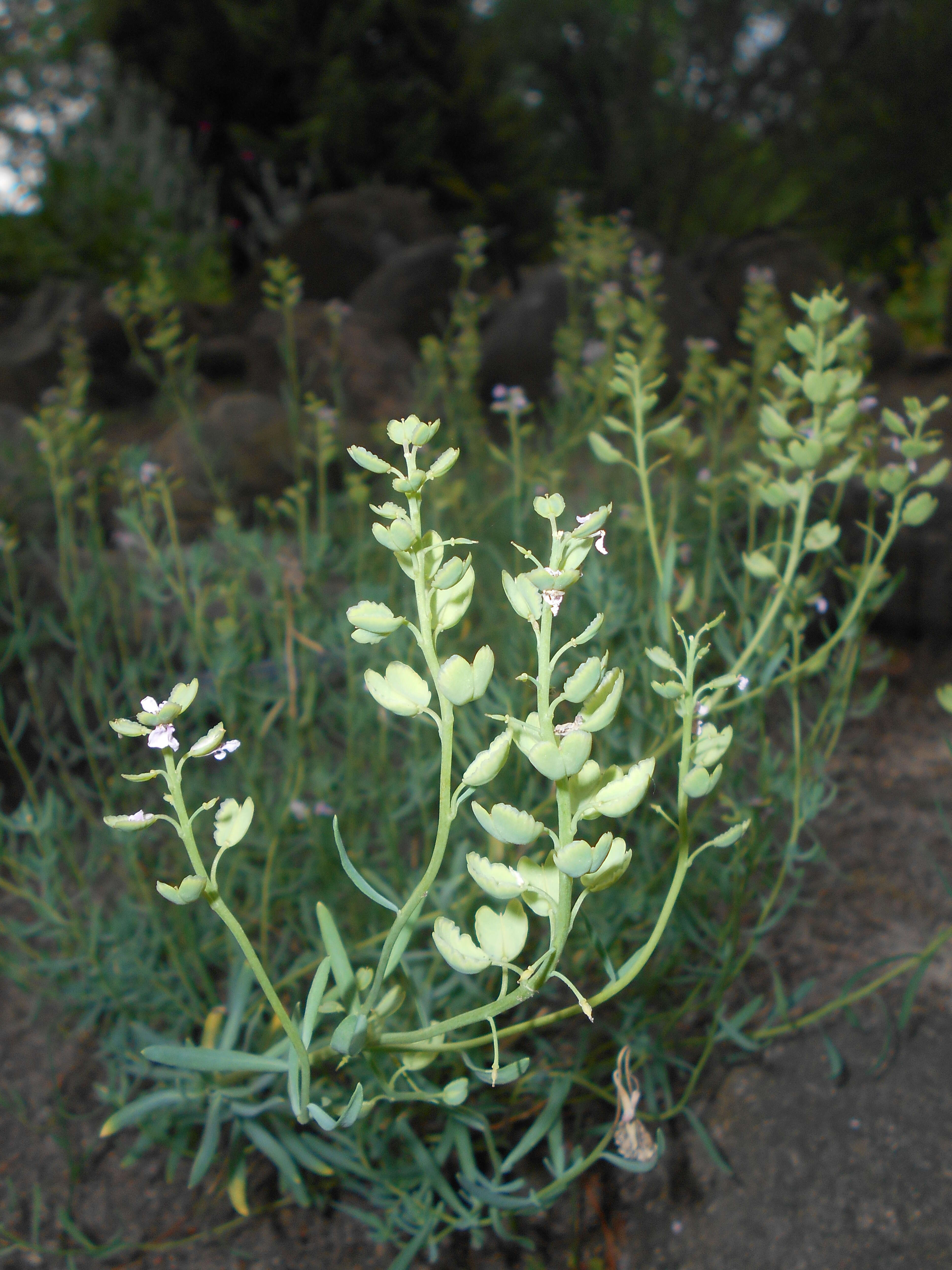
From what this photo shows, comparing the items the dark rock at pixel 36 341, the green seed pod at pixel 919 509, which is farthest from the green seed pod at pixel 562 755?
the dark rock at pixel 36 341

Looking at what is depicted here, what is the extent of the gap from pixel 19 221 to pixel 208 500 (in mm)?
4564

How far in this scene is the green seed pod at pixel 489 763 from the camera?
60 centimetres

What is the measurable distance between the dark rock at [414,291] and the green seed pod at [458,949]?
14.8ft

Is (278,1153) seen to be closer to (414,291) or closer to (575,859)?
(575,859)

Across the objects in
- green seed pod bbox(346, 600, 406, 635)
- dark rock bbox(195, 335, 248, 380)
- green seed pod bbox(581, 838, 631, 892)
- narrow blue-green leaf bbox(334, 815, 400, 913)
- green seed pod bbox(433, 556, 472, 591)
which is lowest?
dark rock bbox(195, 335, 248, 380)

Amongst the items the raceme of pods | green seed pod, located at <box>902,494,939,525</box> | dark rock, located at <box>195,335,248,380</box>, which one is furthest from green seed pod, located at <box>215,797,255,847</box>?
dark rock, located at <box>195,335,248,380</box>

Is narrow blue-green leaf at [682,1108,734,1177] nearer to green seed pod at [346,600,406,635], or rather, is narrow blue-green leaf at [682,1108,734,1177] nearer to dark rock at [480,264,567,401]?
green seed pod at [346,600,406,635]

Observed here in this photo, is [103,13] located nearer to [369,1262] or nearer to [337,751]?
[337,751]

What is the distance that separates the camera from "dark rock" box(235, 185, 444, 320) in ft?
18.2

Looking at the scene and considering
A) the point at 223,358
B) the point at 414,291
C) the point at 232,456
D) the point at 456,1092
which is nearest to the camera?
the point at 456,1092

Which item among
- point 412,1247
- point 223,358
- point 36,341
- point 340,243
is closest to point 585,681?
point 412,1247

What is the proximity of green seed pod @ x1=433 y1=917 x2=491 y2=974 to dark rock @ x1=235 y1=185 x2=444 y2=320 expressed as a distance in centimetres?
540

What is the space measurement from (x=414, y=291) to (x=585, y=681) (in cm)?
475

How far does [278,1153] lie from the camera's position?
3.66ft
